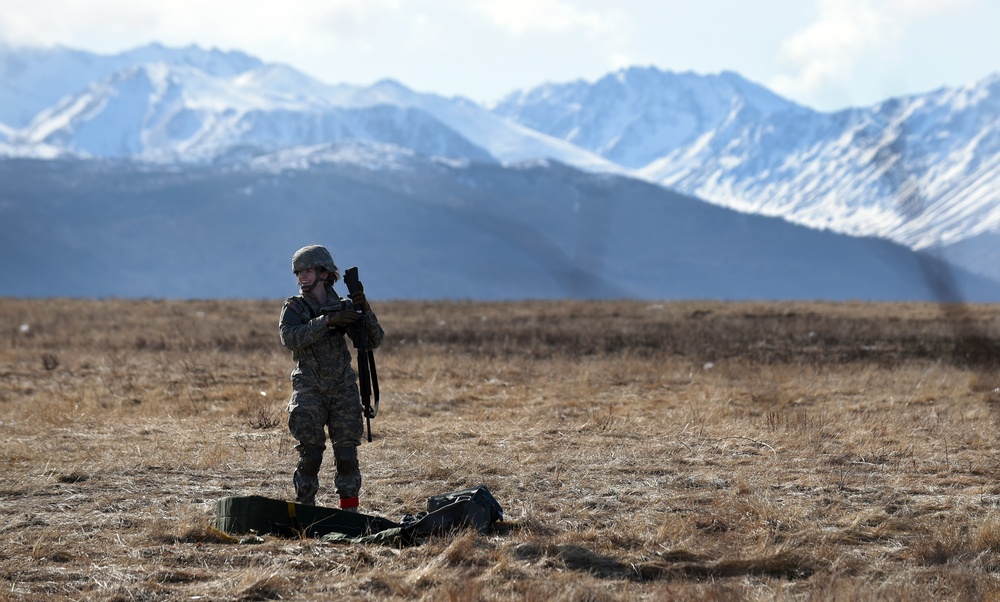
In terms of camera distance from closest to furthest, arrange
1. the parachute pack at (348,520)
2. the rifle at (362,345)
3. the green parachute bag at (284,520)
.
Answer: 1. the parachute pack at (348,520)
2. the green parachute bag at (284,520)
3. the rifle at (362,345)

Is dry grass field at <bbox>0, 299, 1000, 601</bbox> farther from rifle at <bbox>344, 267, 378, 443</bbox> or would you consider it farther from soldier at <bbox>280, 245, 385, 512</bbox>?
rifle at <bbox>344, 267, 378, 443</bbox>

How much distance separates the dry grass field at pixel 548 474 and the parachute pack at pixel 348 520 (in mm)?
195

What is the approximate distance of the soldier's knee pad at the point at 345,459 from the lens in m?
8.85

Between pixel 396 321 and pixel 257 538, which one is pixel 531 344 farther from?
pixel 257 538

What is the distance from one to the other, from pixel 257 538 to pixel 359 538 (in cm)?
77

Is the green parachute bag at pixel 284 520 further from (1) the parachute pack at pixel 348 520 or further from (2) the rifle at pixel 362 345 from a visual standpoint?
(2) the rifle at pixel 362 345

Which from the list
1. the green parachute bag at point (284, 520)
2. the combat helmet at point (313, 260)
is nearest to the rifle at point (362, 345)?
the combat helmet at point (313, 260)

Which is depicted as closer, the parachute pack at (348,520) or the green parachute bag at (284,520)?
the parachute pack at (348,520)

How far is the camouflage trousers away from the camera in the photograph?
29.0ft

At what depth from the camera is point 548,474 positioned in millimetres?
10664

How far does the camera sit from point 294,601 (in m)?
6.78

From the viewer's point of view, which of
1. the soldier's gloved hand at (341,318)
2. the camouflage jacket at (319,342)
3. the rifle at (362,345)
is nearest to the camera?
the soldier's gloved hand at (341,318)

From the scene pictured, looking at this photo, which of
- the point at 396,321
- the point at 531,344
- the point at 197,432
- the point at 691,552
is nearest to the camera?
the point at 691,552

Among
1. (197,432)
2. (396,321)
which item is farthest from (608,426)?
(396,321)
